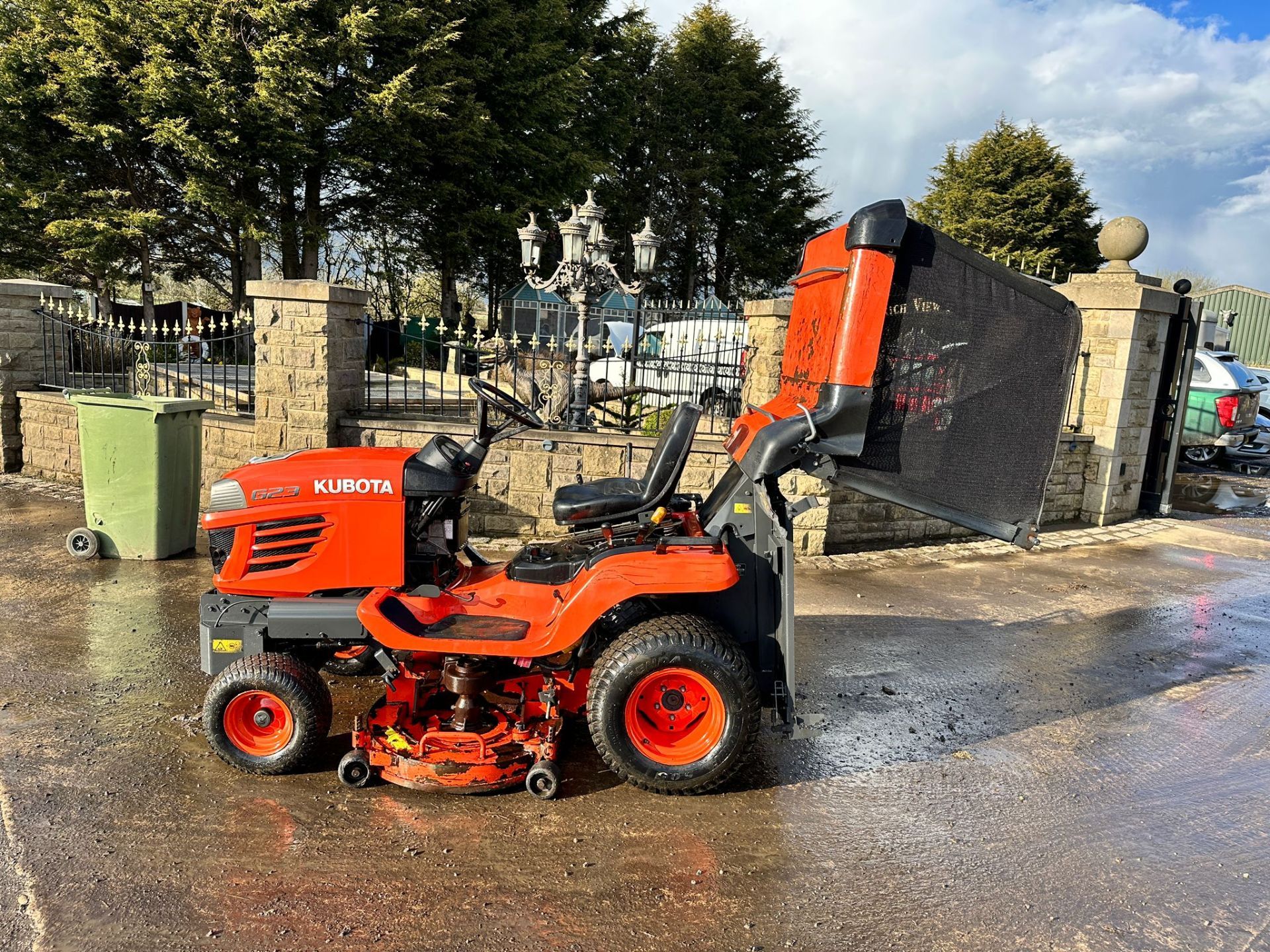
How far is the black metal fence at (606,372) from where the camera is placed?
815cm

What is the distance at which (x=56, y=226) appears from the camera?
1812cm

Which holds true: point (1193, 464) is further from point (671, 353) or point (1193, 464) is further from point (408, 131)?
point (408, 131)

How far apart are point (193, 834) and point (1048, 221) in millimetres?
32853

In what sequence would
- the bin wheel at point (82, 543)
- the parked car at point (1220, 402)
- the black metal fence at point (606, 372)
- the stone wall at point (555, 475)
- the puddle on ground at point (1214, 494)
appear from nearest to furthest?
the bin wheel at point (82, 543) < the stone wall at point (555, 475) < the black metal fence at point (606, 372) < the puddle on ground at point (1214, 494) < the parked car at point (1220, 402)

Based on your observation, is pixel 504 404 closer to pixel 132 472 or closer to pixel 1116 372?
pixel 132 472

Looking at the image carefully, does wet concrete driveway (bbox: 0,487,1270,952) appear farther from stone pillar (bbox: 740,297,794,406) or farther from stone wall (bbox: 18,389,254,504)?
stone wall (bbox: 18,389,254,504)

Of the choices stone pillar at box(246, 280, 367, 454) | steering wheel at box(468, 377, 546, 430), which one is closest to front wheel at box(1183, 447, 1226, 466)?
stone pillar at box(246, 280, 367, 454)

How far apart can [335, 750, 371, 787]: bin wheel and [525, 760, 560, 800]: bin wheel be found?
0.66 m

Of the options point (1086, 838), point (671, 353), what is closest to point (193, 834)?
point (1086, 838)

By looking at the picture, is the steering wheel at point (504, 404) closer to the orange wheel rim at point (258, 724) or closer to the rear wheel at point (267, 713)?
the rear wheel at point (267, 713)

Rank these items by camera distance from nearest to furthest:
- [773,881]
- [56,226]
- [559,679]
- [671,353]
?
[773,881] → [559,679] → [671,353] → [56,226]

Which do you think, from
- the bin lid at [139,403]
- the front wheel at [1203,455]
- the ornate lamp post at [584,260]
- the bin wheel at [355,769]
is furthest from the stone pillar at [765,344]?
the front wheel at [1203,455]

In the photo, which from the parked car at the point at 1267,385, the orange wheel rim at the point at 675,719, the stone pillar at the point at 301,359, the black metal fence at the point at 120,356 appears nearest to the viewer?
the orange wheel rim at the point at 675,719

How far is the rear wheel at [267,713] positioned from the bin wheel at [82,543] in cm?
385
